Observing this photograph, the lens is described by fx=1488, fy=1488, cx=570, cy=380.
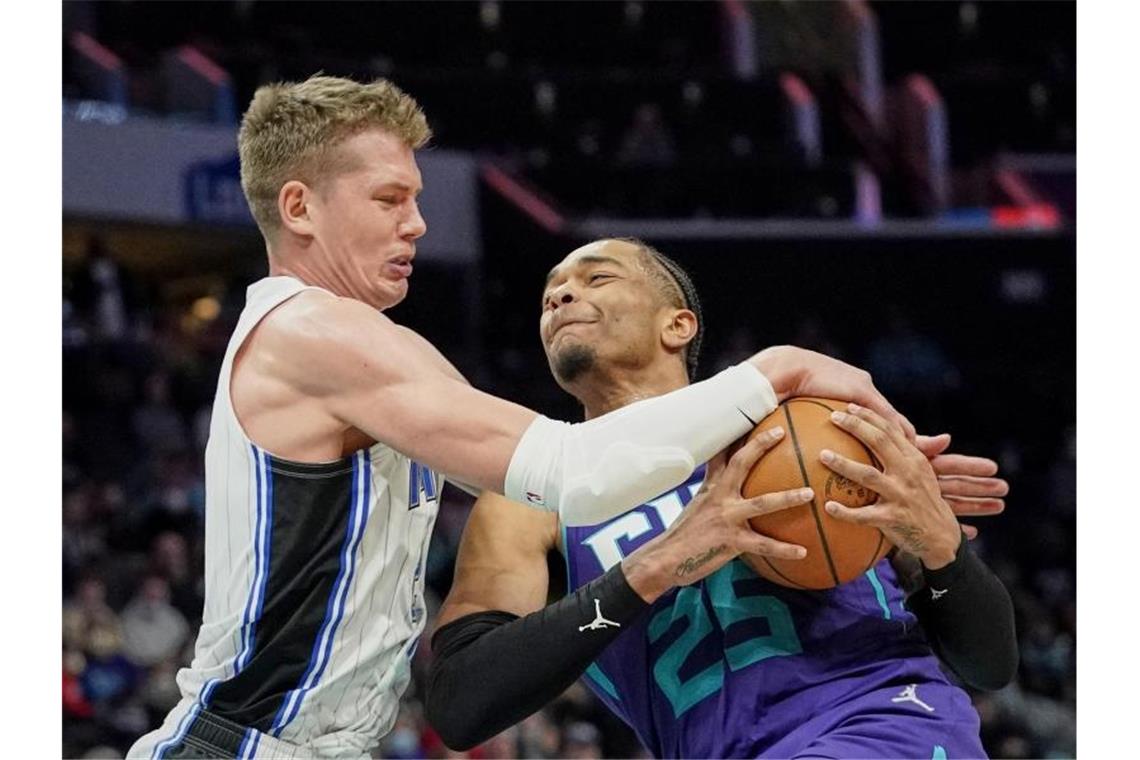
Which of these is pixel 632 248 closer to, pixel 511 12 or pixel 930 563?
pixel 930 563

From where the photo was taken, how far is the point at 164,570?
373 inches

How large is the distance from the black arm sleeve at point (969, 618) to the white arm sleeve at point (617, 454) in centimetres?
73

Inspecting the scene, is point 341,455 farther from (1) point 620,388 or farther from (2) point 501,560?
(1) point 620,388

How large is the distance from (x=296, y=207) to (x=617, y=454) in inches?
34.7

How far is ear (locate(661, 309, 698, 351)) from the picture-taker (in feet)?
12.8

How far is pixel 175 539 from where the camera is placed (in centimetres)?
969

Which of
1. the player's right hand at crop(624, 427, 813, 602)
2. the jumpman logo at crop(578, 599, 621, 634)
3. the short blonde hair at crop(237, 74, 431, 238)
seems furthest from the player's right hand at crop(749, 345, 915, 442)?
the short blonde hair at crop(237, 74, 431, 238)

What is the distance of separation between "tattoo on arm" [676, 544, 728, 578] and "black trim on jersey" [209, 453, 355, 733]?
0.69 meters

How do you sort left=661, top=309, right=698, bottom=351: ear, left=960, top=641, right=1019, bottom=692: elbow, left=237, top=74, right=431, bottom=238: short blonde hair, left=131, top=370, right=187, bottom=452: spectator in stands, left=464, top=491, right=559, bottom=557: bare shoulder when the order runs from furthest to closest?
left=131, top=370, right=187, bottom=452: spectator in stands < left=661, top=309, right=698, bottom=351: ear < left=464, top=491, right=559, bottom=557: bare shoulder < left=960, top=641, right=1019, bottom=692: elbow < left=237, top=74, right=431, bottom=238: short blonde hair

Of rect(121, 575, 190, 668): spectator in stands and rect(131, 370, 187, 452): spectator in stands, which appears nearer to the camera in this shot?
rect(121, 575, 190, 668): spectator in stands

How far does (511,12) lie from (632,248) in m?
12.6

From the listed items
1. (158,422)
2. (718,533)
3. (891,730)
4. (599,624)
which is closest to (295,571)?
(599,624)

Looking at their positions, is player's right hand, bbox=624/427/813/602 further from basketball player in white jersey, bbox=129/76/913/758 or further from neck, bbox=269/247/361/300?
neck, bbox=269/247/361/300
